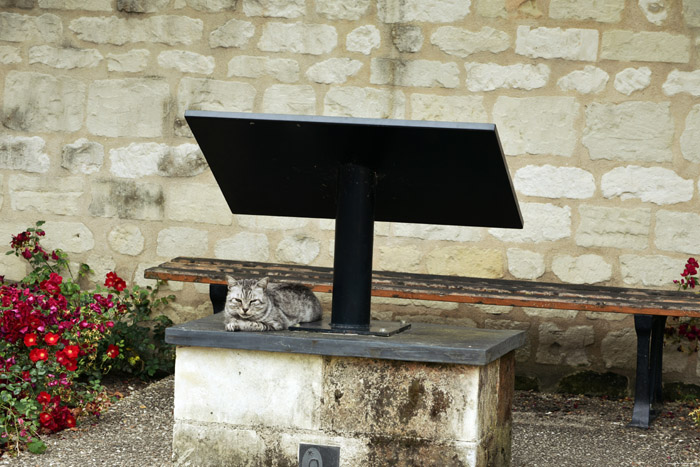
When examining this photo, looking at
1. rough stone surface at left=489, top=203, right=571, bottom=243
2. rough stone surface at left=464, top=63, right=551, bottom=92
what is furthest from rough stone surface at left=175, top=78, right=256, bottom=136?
rough stone surface at left=489, top=203, right=571, bottom=243

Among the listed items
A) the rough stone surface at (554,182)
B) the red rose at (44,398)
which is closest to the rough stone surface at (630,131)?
the rough stone surface at (554,182)

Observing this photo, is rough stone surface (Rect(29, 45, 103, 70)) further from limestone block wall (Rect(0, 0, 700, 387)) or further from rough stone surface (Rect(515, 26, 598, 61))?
rough stone surface (Rect(515, 26, 598, 61))

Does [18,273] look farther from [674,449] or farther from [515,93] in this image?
[674,449]

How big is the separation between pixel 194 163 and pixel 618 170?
261 centimetres

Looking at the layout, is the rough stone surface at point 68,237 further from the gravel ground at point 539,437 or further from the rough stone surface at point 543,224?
the rough stone surface at point 543,224

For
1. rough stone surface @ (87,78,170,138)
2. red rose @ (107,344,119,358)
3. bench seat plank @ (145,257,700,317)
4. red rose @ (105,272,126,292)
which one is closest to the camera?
bench seat plank @ (145,257,700,317)

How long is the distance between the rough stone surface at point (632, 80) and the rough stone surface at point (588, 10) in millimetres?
315

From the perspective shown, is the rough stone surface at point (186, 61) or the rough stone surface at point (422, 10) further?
the rough stone surface at point (186, 61)

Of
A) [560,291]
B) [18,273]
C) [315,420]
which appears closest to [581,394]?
[560,291]

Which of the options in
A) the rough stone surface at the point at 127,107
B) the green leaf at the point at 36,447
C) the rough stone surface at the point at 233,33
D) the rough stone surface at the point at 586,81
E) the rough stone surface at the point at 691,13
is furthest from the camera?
the rough stone surface at the point at 127,107

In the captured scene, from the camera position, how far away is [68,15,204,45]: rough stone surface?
20.2ft

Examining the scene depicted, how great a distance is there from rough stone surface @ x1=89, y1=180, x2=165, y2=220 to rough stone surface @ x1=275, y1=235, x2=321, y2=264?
810mm

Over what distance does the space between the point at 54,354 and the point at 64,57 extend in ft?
7.46

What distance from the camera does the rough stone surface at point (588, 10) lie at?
5.74m
